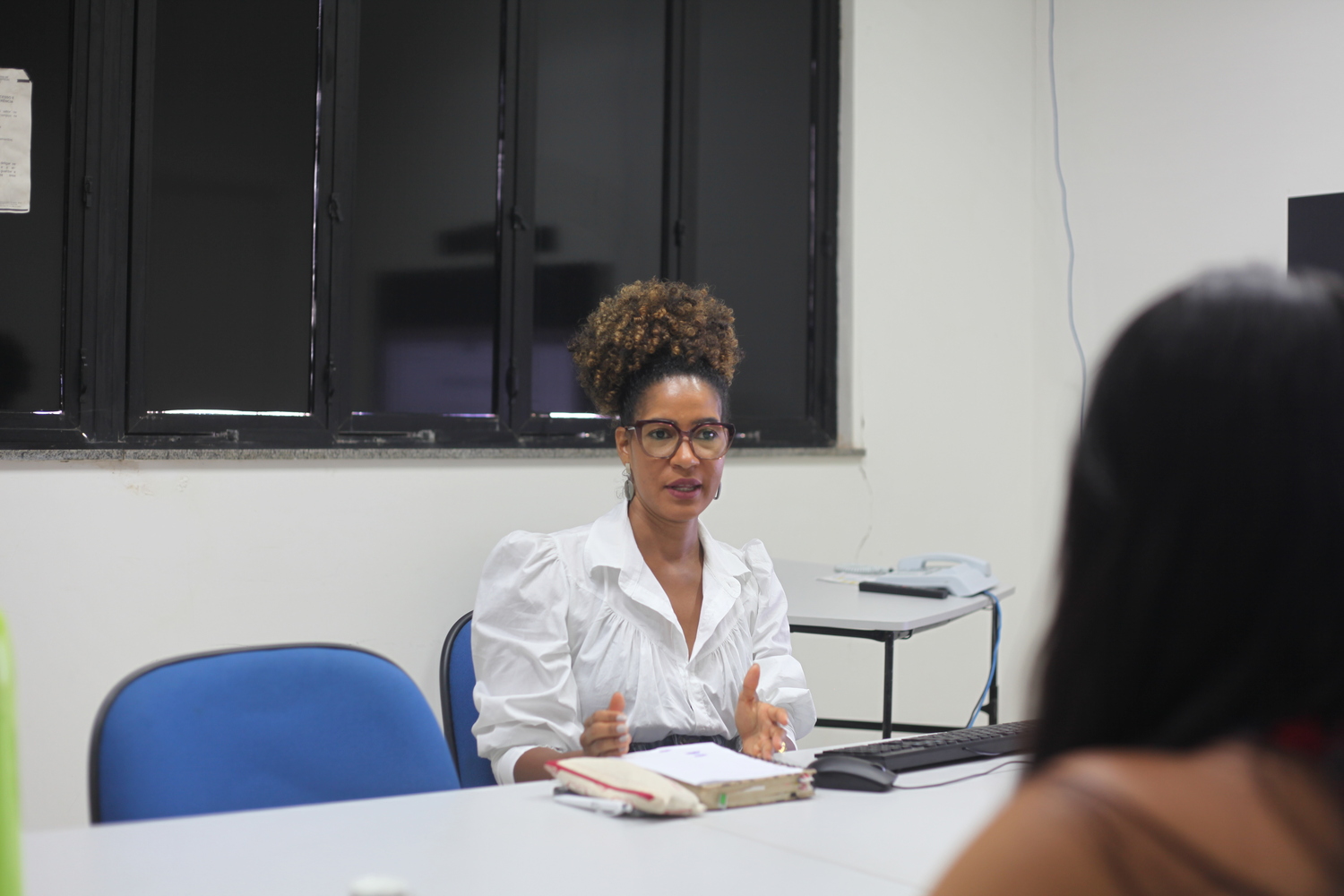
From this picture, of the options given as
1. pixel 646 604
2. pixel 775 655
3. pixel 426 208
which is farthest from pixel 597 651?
pixel 426 208

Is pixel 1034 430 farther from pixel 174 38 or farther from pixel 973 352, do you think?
pixel 174 38

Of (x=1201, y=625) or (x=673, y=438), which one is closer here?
(x=1201, y=625)

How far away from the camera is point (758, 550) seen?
6.73ft

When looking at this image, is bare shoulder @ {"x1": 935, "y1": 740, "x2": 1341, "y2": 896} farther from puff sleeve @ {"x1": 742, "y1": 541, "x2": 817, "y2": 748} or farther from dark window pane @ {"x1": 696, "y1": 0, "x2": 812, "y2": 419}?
dark window pane @ {"x1": 696, "y1": 0, "x2": 812, "y2": 419}

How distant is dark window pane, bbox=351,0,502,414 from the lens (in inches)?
106

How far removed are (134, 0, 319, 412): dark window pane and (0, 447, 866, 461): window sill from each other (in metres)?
0.14

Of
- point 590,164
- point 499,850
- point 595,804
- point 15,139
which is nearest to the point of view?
point 499,850

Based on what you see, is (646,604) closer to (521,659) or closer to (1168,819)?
(521,659)

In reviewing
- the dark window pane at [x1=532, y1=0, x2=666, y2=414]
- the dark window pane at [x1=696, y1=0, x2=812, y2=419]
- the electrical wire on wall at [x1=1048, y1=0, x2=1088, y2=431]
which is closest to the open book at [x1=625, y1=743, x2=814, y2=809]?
the dark window pane at [x1=532, y1=0, x2=666, y2=414]

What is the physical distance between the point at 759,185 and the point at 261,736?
2.56 m

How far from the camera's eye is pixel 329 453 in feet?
8.33

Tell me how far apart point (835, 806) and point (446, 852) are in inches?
18.8

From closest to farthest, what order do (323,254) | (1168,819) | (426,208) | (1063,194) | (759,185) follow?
1. (1168,819)
2. (323,254)
3. (426,208)
4. (759,185)
5. (1063,194)

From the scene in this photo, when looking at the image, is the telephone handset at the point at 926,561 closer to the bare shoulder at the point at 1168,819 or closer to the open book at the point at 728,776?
the open book at the point at 728,776
